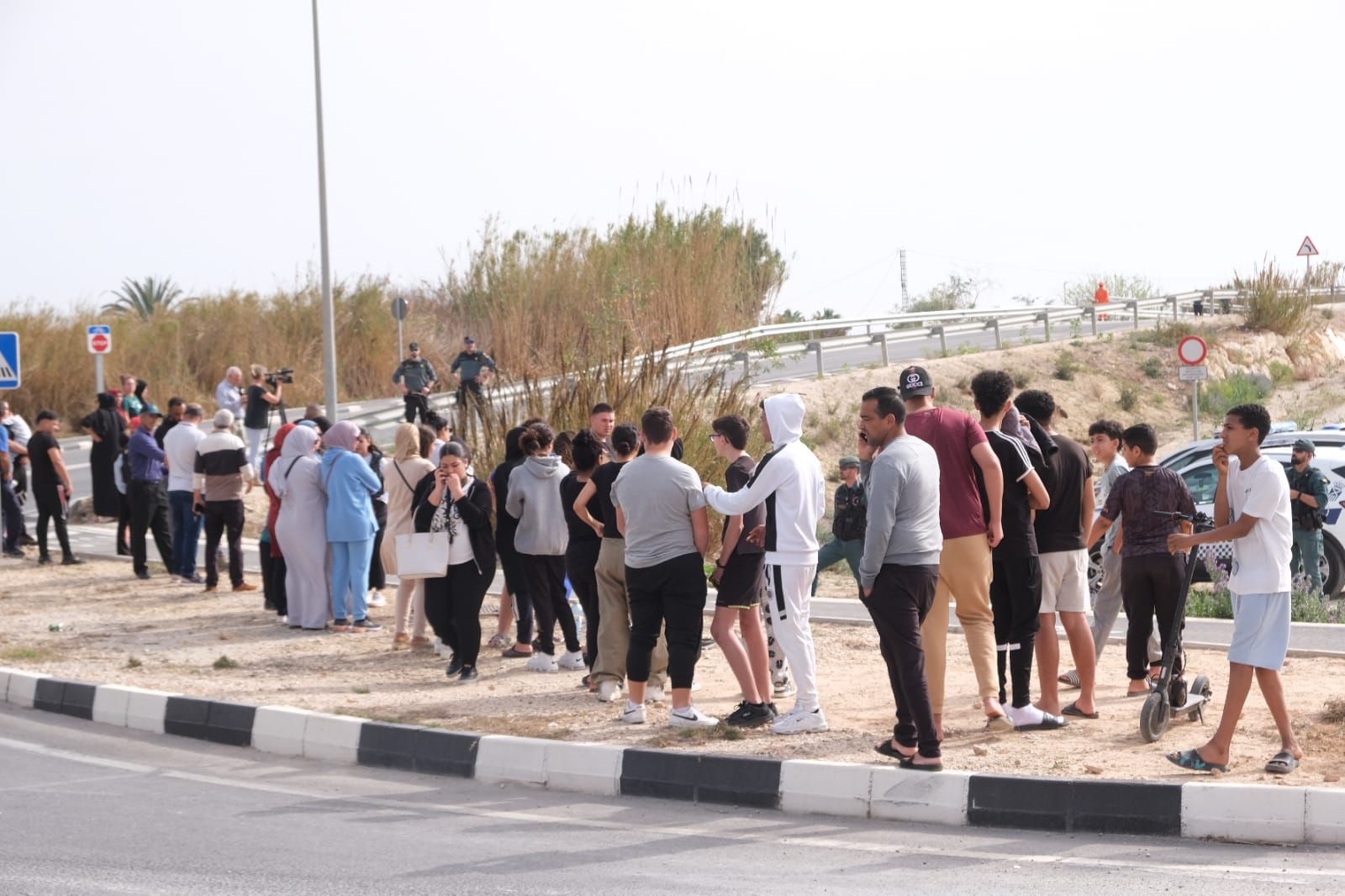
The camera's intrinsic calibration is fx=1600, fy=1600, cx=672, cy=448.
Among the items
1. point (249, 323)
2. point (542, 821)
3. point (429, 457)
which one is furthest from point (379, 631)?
point (249, 323)

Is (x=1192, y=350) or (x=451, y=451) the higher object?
(x=1192, y=350)

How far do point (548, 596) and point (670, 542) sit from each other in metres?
2.44

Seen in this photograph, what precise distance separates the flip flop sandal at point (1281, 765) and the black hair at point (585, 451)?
448cm

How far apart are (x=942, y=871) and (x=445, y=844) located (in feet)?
6.79

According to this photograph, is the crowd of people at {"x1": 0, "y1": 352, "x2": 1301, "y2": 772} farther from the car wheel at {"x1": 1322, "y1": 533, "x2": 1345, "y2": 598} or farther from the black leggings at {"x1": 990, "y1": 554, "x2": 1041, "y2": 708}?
the car wheel at {"x1": 1322, "y1": 533, "x2": 1345, "y2": 598}

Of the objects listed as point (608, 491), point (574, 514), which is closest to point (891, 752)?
point (608, 491)

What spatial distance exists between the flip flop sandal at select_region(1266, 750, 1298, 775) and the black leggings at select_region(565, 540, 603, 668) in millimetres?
4133

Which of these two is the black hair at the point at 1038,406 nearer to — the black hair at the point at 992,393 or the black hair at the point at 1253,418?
the black hair at the point at 992,393

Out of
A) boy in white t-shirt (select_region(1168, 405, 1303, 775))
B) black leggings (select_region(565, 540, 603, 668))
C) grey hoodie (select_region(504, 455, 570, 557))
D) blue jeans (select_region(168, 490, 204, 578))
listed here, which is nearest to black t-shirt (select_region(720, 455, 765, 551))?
black leggings (select_region(565, 540, 603, 668))

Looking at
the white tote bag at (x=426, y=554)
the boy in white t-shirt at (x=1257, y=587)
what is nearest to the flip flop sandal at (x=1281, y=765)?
the boy in white t-shirt at (x=1257, y=587)

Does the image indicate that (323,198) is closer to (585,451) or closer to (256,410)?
(256,410)

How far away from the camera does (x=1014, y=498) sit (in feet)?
27.3

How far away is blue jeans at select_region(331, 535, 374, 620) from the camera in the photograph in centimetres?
1295

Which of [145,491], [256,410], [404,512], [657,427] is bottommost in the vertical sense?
[404,512]
